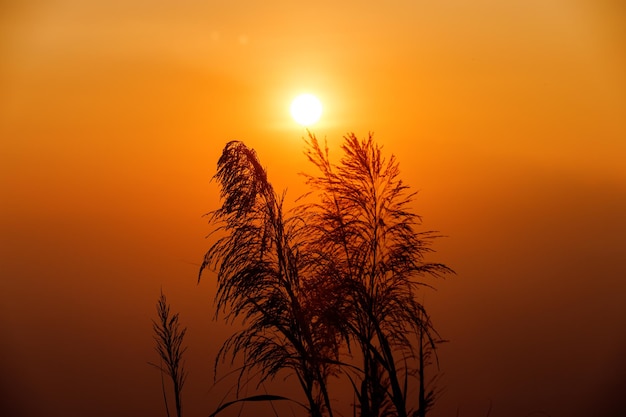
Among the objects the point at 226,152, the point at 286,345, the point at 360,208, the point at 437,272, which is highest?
the point at 226,152

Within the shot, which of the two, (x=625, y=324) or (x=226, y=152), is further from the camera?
(x=625, y=324)

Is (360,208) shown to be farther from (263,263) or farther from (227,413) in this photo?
(227,413)

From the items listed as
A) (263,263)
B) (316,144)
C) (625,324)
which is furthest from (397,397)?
(625,324)

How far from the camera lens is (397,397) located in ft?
9.61

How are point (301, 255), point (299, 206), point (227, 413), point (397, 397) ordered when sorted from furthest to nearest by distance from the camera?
1. point (227, 413)
2. point (299, 206)
3. point (301, 255)
4. point (397, 397)

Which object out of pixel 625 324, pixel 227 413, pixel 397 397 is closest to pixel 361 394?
pixel 397 397

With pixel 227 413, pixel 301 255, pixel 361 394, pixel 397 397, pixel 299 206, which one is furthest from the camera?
pixel 227 413

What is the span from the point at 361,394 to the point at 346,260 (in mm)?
661

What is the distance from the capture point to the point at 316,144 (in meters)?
3.75

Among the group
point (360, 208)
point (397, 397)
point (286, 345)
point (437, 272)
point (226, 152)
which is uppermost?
point (226, 152)

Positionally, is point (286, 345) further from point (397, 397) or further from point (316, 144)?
point (316, 144)

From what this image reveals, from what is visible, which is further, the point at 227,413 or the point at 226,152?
the point at 227,413

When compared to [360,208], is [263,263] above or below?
below

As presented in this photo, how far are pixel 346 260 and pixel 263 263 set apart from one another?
0.43 metres
